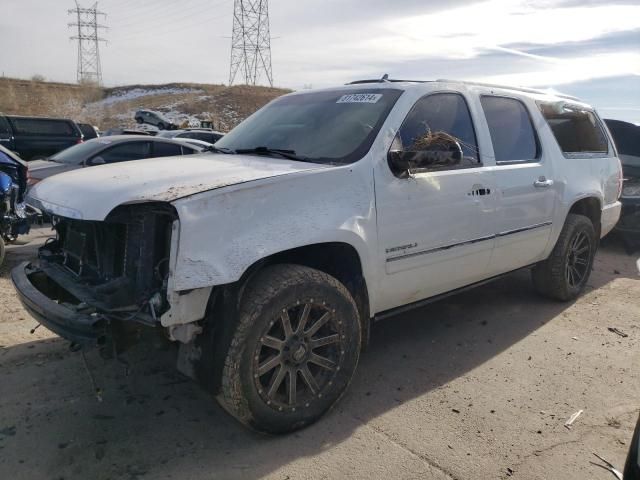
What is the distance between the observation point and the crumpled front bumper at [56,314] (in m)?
2.70

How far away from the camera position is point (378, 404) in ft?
11.4

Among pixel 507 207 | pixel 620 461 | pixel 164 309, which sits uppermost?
pixel 507 207

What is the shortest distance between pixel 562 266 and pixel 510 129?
1.55m

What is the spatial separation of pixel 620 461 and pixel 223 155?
10.1ft

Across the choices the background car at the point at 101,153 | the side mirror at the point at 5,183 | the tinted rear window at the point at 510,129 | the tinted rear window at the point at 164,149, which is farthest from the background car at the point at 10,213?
the tinted rear window at the point at 510,129

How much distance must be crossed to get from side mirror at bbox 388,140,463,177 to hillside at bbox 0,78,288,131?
4182cm

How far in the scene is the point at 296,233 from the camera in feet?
9.72

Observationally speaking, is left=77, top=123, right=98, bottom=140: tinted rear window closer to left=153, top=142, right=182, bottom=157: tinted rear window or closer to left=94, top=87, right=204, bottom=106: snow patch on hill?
left=153, top=142, right=182, bottom=157: tinted rear window

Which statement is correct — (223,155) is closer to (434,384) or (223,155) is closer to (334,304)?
(334,304)

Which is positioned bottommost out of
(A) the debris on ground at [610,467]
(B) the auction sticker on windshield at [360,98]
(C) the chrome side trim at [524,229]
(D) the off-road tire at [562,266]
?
(A) the debris on ground at [610,467]

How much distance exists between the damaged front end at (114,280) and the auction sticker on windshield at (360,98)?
1.72 meters

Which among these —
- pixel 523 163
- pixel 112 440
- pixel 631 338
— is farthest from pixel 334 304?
pixel 631 338

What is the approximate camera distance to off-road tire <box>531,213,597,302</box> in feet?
17.3

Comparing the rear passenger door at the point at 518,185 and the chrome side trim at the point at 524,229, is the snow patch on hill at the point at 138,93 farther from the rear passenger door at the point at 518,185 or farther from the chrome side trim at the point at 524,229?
the chrome side trim at the point at 524,229
